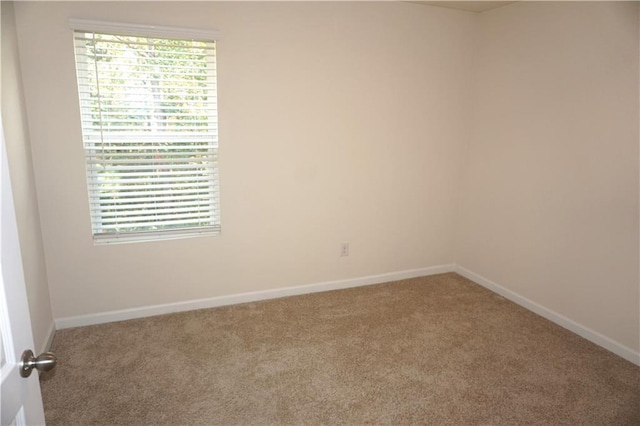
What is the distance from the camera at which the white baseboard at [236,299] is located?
275 centimetres

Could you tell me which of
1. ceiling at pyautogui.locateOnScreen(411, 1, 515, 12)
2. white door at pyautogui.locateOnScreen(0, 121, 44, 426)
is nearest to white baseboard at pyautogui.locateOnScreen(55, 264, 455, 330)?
white door at pyautogui.locateOnScreen(0, 121, 44, 426)

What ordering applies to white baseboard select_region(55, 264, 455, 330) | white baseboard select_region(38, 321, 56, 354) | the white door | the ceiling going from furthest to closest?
the ceiling, white baseboard select_region(55, 264, 455, 330), white baseboard select_region(38, 321, 56, 354), the white door

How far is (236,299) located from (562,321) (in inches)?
98.2

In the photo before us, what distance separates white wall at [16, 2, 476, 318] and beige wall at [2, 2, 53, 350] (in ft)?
0.28

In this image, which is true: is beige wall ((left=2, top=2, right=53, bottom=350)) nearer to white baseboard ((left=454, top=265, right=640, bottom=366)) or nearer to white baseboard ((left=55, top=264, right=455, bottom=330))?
white baseboard ((left=55, top=264, right=455, bottom=330))

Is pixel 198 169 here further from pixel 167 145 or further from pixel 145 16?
pixel 145 16

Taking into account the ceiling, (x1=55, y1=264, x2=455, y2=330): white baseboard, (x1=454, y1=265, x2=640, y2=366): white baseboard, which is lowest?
(x1=454, y1=265, x2=640, y2=366): white baseboard

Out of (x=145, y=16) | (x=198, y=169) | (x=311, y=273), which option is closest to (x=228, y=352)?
(x=311, y=273)

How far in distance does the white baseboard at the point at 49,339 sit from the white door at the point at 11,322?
5.46ft

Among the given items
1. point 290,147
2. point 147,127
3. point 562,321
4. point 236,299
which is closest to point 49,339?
point 236,299

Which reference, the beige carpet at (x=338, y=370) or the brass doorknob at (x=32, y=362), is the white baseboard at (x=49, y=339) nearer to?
the beige carpet at (x=338, y=370)

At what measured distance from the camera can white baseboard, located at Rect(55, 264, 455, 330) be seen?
2.75 metres

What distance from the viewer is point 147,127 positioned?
2648mm

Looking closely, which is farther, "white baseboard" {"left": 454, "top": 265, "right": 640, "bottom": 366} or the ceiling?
the ceiling
